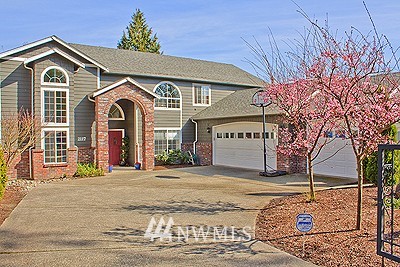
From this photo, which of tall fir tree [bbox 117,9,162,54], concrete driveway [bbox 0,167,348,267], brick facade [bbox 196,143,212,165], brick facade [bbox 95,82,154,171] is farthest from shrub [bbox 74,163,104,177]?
tall fir tree [bbox 117,9,162,54]

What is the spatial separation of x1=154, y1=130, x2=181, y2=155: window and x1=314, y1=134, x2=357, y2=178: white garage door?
8991 mm

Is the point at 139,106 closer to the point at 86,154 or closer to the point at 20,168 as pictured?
the point at 86,154

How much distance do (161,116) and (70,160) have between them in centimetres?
605

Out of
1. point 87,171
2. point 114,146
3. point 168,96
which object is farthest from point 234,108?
point 87,171

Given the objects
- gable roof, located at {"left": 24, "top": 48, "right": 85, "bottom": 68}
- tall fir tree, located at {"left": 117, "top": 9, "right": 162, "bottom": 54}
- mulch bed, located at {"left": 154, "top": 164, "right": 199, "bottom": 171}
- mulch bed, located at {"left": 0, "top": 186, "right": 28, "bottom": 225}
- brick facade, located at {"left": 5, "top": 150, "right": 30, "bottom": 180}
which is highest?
tall fir tree, located at {"left": 117, "top": 9, "right": 162, "bottom": 54}

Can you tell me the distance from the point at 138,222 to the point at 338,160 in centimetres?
943

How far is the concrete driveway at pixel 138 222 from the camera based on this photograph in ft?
18.4

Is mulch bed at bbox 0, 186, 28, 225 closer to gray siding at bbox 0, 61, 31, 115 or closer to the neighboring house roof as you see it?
gray siding at bbox 0, 61, 31, 115

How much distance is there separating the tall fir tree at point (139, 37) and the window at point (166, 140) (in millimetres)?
26365

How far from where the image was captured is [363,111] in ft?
24.0

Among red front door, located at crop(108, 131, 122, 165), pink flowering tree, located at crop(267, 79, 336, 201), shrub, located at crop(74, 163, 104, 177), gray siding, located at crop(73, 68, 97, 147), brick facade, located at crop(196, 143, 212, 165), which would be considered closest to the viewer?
pink flowering tree, located at crop(267, 79, 336, 201)

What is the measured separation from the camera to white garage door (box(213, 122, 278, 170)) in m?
16.8

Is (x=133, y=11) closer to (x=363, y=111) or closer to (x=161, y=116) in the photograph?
(x=161, y=116)

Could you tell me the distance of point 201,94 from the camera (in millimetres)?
22328
